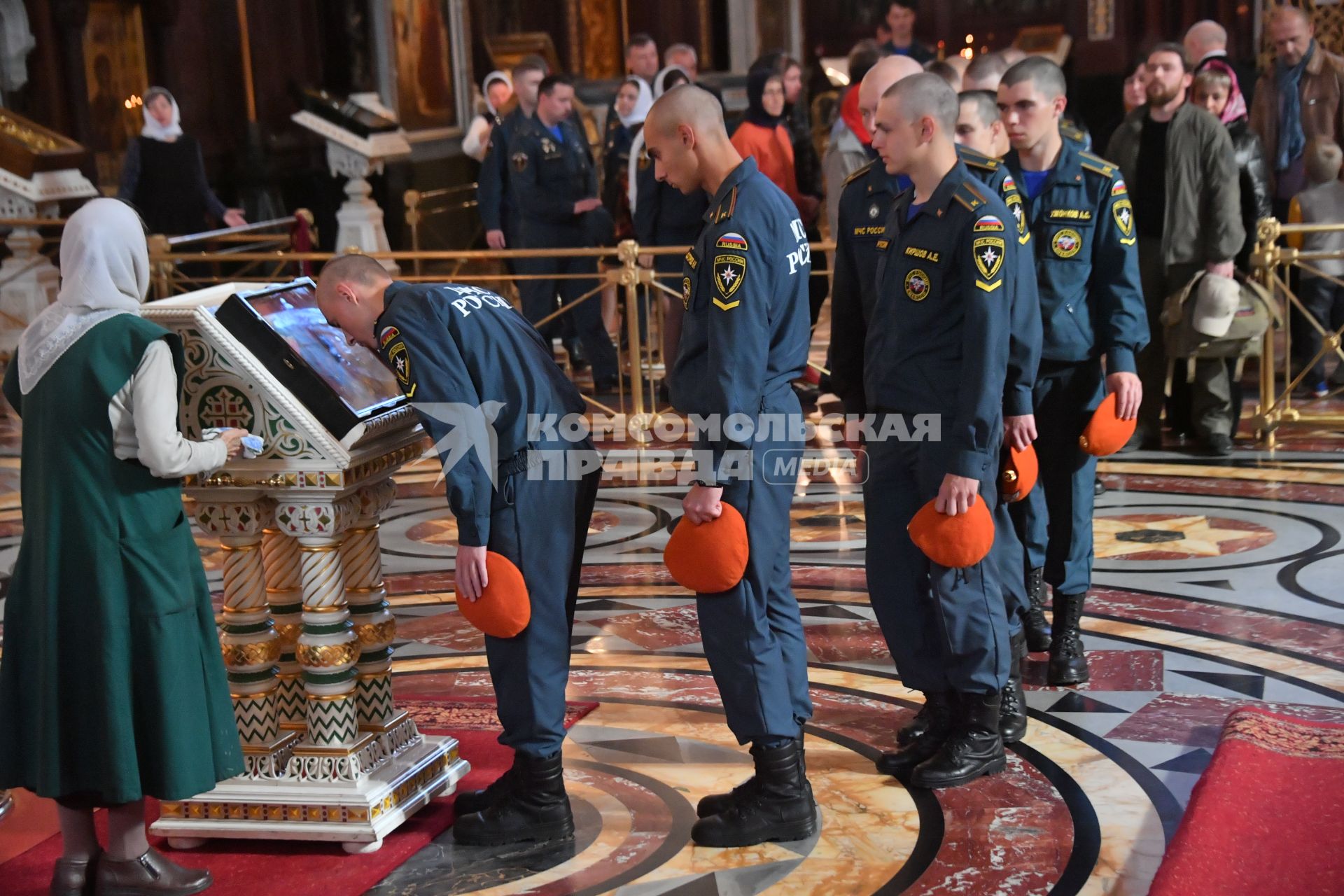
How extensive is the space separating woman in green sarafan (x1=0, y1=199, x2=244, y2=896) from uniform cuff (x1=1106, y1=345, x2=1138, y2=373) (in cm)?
246

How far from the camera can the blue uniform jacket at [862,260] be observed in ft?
13.5

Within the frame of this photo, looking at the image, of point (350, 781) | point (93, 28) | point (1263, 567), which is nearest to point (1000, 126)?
point (1263, 567)

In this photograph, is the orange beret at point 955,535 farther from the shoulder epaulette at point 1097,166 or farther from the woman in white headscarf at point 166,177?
the woman in white headscarf at point 166,177

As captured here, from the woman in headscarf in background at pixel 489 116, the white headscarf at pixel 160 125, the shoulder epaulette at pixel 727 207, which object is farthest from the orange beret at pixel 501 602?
the white headscarf at pixel 160 125

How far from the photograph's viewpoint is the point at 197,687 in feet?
11.4

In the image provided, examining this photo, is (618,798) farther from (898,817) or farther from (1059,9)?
(1059,9)

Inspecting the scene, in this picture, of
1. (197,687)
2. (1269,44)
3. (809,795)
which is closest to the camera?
(197,687)

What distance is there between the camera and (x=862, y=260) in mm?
4223

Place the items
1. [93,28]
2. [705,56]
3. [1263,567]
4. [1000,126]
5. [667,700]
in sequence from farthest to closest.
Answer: [705,56] < [93,28] < [1263,567] < [1000,126] < [667,700]

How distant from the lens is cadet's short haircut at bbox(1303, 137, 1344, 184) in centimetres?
854

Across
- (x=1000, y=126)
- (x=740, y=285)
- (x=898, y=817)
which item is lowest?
(x=898, y=817)

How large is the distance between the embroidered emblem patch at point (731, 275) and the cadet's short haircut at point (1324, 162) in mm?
6152

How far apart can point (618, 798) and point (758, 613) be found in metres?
0.68

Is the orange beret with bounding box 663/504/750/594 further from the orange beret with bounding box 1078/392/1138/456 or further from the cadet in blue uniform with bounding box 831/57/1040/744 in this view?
the orange beret with bounding box 1078/392/1138/456
